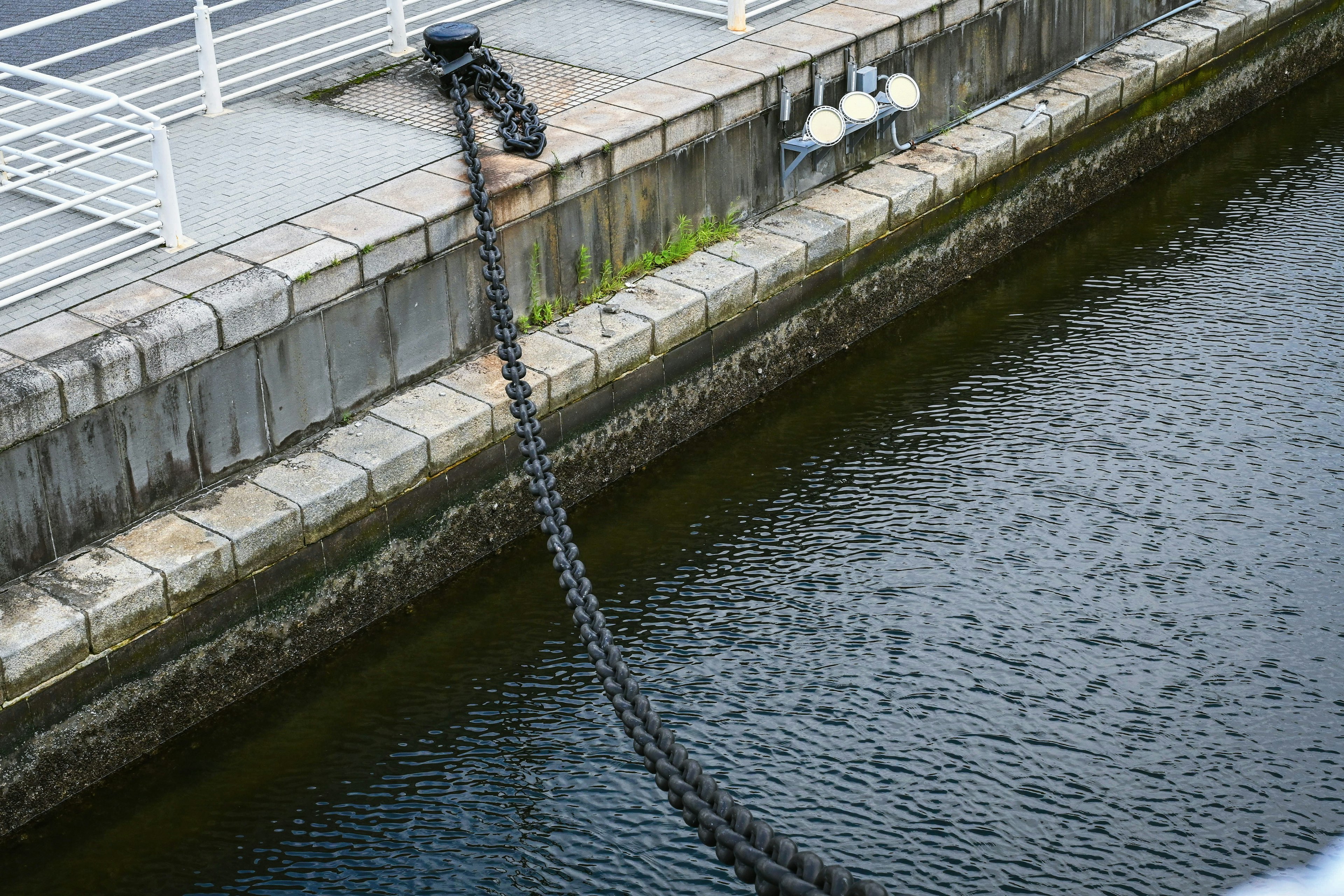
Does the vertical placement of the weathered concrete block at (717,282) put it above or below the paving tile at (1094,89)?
below

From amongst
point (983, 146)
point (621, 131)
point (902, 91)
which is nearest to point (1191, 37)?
point (983, 146)

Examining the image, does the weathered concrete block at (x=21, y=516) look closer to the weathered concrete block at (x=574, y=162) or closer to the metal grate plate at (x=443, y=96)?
the weathered concrete block at (x=574, y=162)

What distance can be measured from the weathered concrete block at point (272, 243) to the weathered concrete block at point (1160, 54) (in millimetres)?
6602

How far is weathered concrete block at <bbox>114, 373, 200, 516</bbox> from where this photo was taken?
241 inches

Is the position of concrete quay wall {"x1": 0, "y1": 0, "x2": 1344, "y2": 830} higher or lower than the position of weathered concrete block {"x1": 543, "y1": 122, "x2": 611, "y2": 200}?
lower

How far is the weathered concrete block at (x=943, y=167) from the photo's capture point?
927 cm

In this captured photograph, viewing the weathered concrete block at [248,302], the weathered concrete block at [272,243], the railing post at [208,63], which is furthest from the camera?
the railing post at [208,63]

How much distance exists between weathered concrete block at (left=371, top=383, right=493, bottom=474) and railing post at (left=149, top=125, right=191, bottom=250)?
1.16 metres

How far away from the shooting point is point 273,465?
6656 millimetres

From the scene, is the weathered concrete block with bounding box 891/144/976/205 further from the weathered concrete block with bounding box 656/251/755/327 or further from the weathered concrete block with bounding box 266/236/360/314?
the weathered concrete block with bounding box 266/236/360/314

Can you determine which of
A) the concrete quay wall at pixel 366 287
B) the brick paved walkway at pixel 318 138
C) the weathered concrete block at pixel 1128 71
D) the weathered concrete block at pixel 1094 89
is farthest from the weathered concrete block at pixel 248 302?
the weathered concrete block at pixel 1128 71

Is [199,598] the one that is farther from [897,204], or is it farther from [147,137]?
[897,204]

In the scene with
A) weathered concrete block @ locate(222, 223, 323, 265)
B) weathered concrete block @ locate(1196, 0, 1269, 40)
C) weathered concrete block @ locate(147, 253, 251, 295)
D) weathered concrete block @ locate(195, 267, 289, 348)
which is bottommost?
weathered concrete block @ locate(1196, 0, 1269, 40)

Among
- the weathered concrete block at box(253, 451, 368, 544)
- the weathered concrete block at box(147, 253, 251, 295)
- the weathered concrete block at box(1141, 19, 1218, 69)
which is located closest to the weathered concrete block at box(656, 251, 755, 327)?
the weathered concrete block at box(253, 451, 368, 544)
